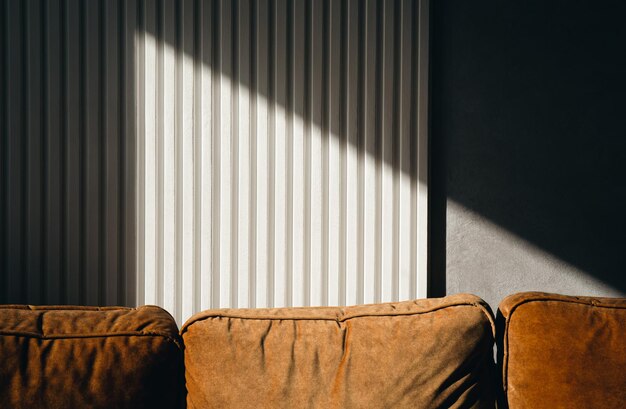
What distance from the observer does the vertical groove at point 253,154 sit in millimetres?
1949

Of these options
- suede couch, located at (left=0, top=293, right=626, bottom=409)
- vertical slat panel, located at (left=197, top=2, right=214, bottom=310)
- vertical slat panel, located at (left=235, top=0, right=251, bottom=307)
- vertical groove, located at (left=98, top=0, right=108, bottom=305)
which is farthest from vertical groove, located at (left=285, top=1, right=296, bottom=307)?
vertical groove, located at (left=98, top=0, right=108, bottom=305)

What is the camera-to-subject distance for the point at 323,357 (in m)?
1.42

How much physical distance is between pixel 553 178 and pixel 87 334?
4.99 ft

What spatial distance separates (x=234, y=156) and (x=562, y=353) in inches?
44.2

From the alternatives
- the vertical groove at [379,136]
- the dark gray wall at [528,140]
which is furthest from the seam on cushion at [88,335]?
the dark gray wall at [528,140]

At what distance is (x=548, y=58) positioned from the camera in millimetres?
2010

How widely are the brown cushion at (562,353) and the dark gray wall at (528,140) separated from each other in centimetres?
51

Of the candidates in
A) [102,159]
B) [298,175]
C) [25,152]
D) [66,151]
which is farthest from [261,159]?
[25,152]

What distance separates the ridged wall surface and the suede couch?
0.45 m

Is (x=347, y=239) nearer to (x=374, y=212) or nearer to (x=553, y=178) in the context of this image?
(x=374, y=212)

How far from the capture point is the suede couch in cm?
133

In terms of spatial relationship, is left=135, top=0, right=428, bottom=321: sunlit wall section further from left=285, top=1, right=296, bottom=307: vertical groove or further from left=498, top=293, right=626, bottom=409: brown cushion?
left=498, top=293, right=626, bottom=409: brown cushion

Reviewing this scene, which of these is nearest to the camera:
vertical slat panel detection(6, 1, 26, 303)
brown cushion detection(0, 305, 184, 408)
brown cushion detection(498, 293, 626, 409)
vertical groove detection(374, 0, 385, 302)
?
brown cushion detection(0, 305, 184, 408)

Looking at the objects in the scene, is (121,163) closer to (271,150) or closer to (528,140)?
(271,150)
